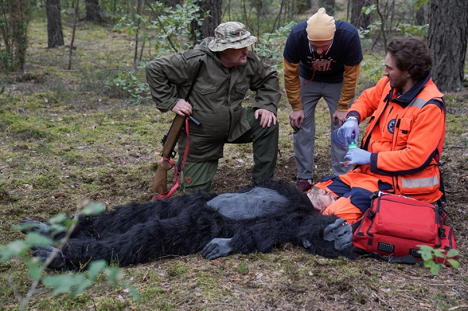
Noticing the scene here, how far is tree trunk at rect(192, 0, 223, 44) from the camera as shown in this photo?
728cm

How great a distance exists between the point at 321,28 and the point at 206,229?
200 centimetres

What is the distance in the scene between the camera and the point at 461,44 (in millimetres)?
6828

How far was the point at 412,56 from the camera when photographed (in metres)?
3.28

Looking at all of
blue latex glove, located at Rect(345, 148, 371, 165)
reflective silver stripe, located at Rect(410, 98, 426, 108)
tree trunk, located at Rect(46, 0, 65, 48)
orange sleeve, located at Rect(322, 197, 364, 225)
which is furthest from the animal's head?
tree trunk, located at Rect(46, 0, 65, 48)

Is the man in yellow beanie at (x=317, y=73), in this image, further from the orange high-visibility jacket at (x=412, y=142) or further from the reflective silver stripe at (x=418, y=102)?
the reflective silver stripe at (x=418, y=102)

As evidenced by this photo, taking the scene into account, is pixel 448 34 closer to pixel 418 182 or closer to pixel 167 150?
pixel 418 182

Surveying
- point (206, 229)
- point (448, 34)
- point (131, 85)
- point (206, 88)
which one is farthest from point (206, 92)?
point (448, 34)

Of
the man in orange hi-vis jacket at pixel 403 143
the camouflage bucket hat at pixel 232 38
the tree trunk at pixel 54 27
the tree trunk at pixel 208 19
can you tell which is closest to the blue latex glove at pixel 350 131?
the man in orange hi-vis jacket at pixel 403 143

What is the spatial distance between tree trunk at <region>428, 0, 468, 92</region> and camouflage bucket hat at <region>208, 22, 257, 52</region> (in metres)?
3.95

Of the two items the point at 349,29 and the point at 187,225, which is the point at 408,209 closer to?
the point at 187,225

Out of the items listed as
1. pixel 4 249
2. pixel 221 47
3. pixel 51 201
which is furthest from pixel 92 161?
pixel 4 249

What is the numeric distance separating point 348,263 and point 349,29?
2.20m

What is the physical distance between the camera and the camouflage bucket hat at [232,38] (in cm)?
411

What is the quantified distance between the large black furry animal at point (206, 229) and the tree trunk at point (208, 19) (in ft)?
14.4
